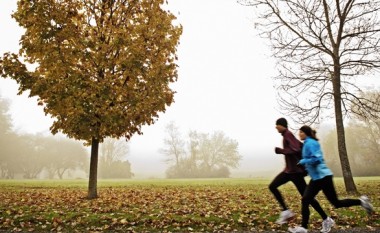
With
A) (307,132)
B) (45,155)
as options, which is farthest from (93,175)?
(45,155)

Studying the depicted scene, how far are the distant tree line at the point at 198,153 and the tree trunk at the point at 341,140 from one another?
4623 centimetres

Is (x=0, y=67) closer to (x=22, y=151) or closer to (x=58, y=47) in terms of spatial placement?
(x=58, y=47)

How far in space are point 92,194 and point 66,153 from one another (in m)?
61.1

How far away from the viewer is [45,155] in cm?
6481

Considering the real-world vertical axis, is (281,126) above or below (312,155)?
above

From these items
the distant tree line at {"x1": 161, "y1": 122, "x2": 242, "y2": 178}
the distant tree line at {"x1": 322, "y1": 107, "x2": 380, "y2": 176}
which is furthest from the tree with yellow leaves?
the distant tree line at {"x1": 161, "y1": 122, "x2": 242, "y2": 178}

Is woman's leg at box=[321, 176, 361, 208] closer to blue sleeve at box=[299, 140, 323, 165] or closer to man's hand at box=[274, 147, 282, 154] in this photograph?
blue sleeve at box=[299, 140, 323, 165]

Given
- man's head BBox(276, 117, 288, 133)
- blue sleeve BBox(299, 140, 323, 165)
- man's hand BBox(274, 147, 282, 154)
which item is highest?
man's head BBox(276, 117, 288, 133)

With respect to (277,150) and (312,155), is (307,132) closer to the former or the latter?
(312,155)

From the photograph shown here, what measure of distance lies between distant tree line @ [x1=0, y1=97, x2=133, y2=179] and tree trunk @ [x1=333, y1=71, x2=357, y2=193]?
5023 centimetres

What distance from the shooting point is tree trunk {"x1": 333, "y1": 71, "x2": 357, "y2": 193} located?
43.2 ft

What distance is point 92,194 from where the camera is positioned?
12547 mm

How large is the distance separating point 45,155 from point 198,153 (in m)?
33.7

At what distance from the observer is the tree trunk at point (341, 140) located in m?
13.2
